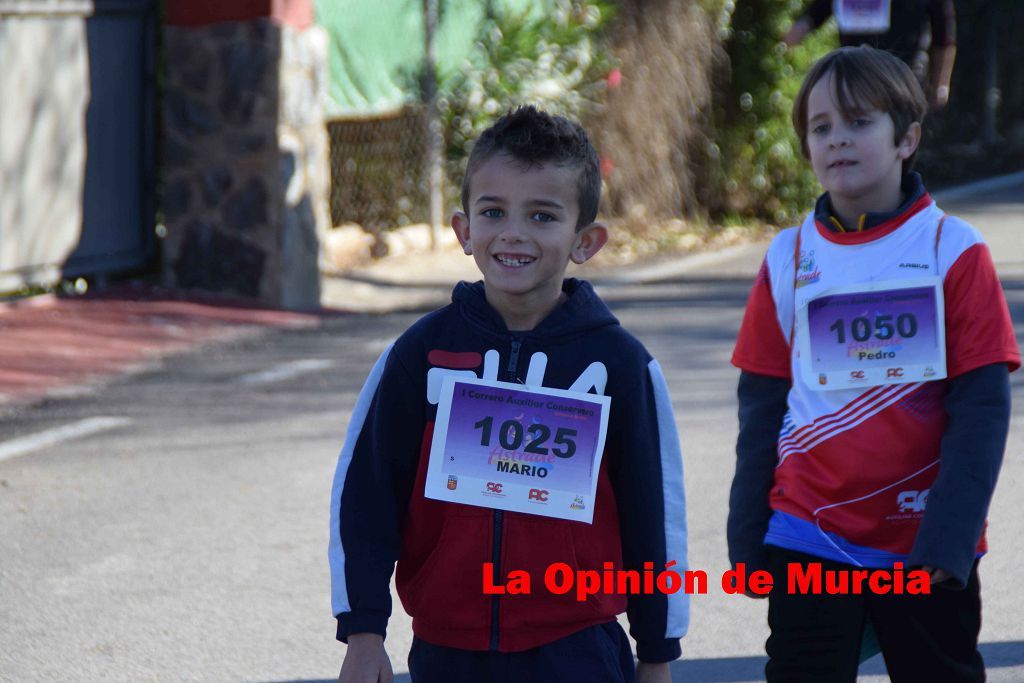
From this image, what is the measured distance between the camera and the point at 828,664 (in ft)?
9.56

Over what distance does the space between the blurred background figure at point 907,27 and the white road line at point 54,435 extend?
464 cm

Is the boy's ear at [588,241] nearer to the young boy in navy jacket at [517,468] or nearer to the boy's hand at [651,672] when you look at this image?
the young boy in navy jacket at [517,468]

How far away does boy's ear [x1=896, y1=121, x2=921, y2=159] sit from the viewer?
311 centimetres

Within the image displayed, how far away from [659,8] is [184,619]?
10089 millimetres

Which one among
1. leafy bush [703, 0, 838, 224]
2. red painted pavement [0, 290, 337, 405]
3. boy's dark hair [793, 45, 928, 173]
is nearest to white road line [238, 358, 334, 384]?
red painted pavement [0, 290, 337, 405]

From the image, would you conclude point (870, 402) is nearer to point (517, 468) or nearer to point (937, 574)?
point (937, 574)

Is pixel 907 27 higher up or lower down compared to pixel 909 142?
higher up

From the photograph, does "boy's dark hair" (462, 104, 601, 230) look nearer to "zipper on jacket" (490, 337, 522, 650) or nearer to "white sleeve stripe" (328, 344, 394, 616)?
"zipper on jacket" (490, 337, 522, 650)

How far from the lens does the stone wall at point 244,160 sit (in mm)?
9922

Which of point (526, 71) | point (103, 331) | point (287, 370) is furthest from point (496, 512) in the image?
point (526, 71)

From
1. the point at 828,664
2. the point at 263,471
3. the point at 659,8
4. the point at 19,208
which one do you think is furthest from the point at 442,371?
the point at 659,8

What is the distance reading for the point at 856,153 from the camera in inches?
121

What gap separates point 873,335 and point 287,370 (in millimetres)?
5255

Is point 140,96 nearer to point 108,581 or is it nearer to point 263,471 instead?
point 263,471
